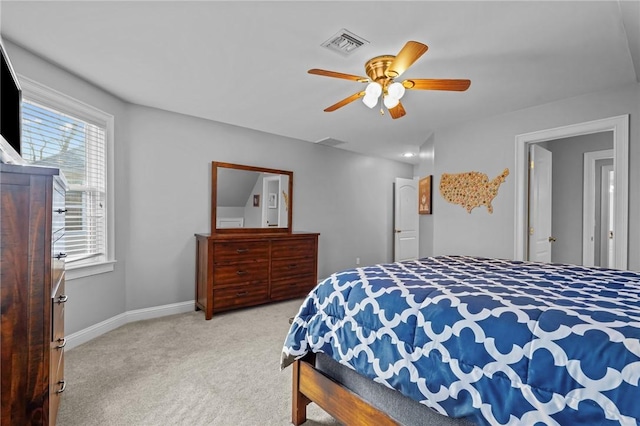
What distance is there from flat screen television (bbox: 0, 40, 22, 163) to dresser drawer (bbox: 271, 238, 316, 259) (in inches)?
103

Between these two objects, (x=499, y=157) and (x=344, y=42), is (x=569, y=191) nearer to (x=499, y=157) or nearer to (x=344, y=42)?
(x=499, y=157)

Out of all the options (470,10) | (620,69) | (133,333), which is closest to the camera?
(470,10)

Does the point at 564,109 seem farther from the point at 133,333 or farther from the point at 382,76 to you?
the point at 133,333

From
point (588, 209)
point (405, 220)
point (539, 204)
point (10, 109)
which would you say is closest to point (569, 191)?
point (588, 209)

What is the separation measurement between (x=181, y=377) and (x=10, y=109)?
1.90m

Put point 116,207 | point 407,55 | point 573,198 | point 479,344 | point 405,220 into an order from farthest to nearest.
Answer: point 405,220 < point 573,198 < point 116,207 < point 407,55 < point 479,344

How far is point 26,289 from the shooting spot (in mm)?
1180

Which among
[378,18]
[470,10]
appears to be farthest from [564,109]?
[378,18]

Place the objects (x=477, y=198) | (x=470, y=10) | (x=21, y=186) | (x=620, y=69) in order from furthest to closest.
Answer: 1. (x=477, y=198)
2. (x=620, y=69)
3. (x=470, y=10)
4. (x=21, y=186)

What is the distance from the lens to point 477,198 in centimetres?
368

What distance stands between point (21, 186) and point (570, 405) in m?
1.97

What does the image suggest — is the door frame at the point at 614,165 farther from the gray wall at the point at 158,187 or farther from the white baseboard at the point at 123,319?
the white baseboard at the point at 123,319

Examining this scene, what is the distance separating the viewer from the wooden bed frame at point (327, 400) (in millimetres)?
1392

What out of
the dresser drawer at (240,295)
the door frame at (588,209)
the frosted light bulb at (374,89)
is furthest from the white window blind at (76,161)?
the door frame at (588,209)
